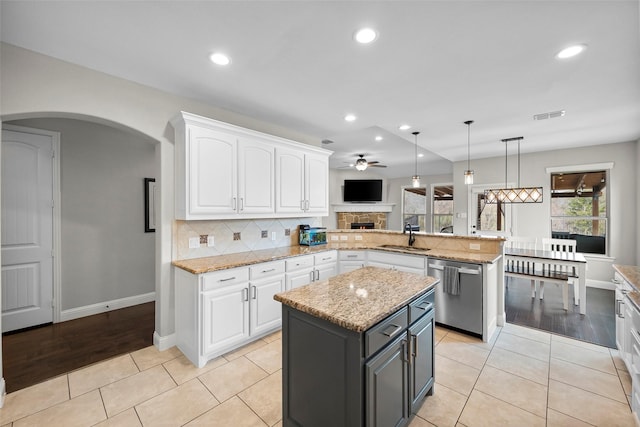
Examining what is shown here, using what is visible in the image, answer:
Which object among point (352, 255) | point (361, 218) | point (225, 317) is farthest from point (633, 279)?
point (361, 218)

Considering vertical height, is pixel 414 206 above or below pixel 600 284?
above

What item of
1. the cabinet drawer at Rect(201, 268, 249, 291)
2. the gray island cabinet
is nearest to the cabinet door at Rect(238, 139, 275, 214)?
the cabinet drawer at Rect(201, 268, 249, 291)

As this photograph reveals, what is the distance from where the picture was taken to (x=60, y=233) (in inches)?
133

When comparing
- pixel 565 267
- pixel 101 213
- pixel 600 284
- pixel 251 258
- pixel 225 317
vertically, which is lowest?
pixel 600 284

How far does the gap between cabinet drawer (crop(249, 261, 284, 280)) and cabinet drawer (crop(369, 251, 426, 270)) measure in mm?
1400

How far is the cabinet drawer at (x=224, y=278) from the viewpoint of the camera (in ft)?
8.15

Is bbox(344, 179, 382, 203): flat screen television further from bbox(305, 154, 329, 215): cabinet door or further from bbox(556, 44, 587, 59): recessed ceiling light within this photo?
bbox(556, 44, 587, 59): recessed ceiling light

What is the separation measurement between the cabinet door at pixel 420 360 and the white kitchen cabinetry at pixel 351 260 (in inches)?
76.6

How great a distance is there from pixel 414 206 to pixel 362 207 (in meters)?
1.71

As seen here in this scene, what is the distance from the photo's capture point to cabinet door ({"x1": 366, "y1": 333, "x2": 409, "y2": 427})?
4.50 feet

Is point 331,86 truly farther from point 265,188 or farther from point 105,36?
point 105,36

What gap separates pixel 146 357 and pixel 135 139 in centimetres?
297

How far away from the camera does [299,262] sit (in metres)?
3.34

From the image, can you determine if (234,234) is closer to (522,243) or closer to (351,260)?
(351,260)
